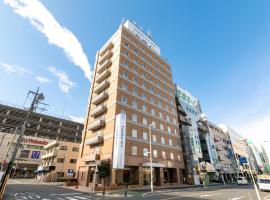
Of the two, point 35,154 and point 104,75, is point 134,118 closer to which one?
point 104,75

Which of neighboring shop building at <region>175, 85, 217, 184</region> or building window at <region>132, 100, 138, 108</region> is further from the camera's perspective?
neighboring shop building at <region>175, 85, 217, 184</region>

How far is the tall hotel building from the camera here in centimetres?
3162

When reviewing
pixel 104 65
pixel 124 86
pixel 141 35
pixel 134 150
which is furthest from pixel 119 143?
pixel 141 35

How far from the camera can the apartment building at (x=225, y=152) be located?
67931 millimetres

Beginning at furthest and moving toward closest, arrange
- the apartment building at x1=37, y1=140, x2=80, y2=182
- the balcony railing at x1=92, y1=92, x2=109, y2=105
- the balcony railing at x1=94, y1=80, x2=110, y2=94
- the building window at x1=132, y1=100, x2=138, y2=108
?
the apartment building at x1=37, y1=140, x2=80, y2=182 → the balcony railing at x1=94, y1=80, x2=110, y2=94 → the balcony railing at x1=92, y1=92, x2=109, y2=105 → the building window at x1=132, y1=100, x2=138, y2=108

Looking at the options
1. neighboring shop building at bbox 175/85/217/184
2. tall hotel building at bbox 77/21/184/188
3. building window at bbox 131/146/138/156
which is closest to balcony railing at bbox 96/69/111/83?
tall hotel building at bbox 77/21/184/188

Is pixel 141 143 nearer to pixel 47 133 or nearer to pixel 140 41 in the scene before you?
pixel 140 41

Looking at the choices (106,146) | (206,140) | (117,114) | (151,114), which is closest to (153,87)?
(151,114)

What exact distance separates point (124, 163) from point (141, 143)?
6.31m

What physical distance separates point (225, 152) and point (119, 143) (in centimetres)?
6543

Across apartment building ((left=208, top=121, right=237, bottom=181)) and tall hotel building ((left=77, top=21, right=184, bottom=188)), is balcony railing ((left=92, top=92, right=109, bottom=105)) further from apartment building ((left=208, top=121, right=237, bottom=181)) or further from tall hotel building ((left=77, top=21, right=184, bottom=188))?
apartment building ((left=208, top=121, right=237, bottom=181))

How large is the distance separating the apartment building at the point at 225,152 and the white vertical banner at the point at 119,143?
166ft

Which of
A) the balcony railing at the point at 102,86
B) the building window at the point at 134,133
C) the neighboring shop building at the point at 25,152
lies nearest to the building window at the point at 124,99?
the balcony railing at the point at 102,86

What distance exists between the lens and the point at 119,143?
97.5 feet
